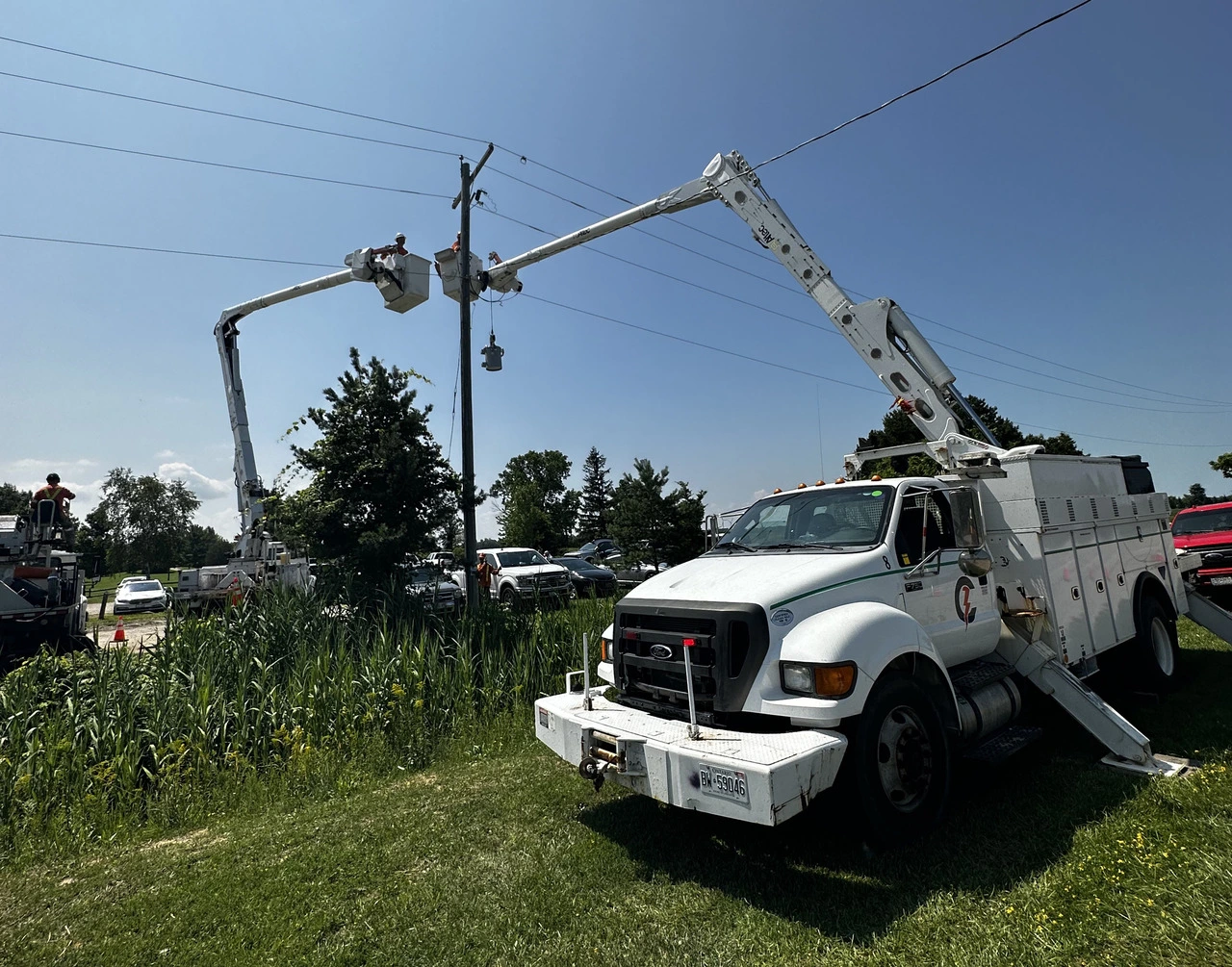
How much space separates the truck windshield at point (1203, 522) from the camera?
12133mm

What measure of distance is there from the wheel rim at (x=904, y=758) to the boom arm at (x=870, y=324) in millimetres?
3167

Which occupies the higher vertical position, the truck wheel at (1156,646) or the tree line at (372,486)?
the tree line at (372,486)

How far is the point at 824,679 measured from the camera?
379 cm

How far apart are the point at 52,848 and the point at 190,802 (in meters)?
0.86

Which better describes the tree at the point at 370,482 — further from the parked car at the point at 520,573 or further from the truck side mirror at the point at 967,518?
the truck side mirror at the point at 967,518

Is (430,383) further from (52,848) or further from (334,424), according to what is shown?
(52,848)

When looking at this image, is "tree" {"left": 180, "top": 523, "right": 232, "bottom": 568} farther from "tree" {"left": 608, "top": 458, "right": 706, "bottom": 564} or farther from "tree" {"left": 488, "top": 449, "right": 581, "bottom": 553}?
"tree" {"left": 608, "top": 458, "right": 706, "bottom": 564}

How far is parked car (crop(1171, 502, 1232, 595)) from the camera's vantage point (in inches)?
439

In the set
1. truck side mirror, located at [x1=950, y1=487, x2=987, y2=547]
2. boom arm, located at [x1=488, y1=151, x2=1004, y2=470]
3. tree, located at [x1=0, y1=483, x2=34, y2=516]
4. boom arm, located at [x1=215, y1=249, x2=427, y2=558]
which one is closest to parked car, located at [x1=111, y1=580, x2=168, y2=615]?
boom arm, located at [x1=215, y1=249, x2=427, y2=558]

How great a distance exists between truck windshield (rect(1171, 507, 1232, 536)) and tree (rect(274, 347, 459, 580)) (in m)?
13.6

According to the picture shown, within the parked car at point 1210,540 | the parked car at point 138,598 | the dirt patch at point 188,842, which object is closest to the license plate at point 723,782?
the dirt patch at point 188,842

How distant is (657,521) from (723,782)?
61.6 feet

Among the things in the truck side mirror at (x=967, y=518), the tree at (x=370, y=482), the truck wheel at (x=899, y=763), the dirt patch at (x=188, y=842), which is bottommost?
the dirt patch at (x=188, y=842)

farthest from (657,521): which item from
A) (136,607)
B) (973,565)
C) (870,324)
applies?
(136,607)
